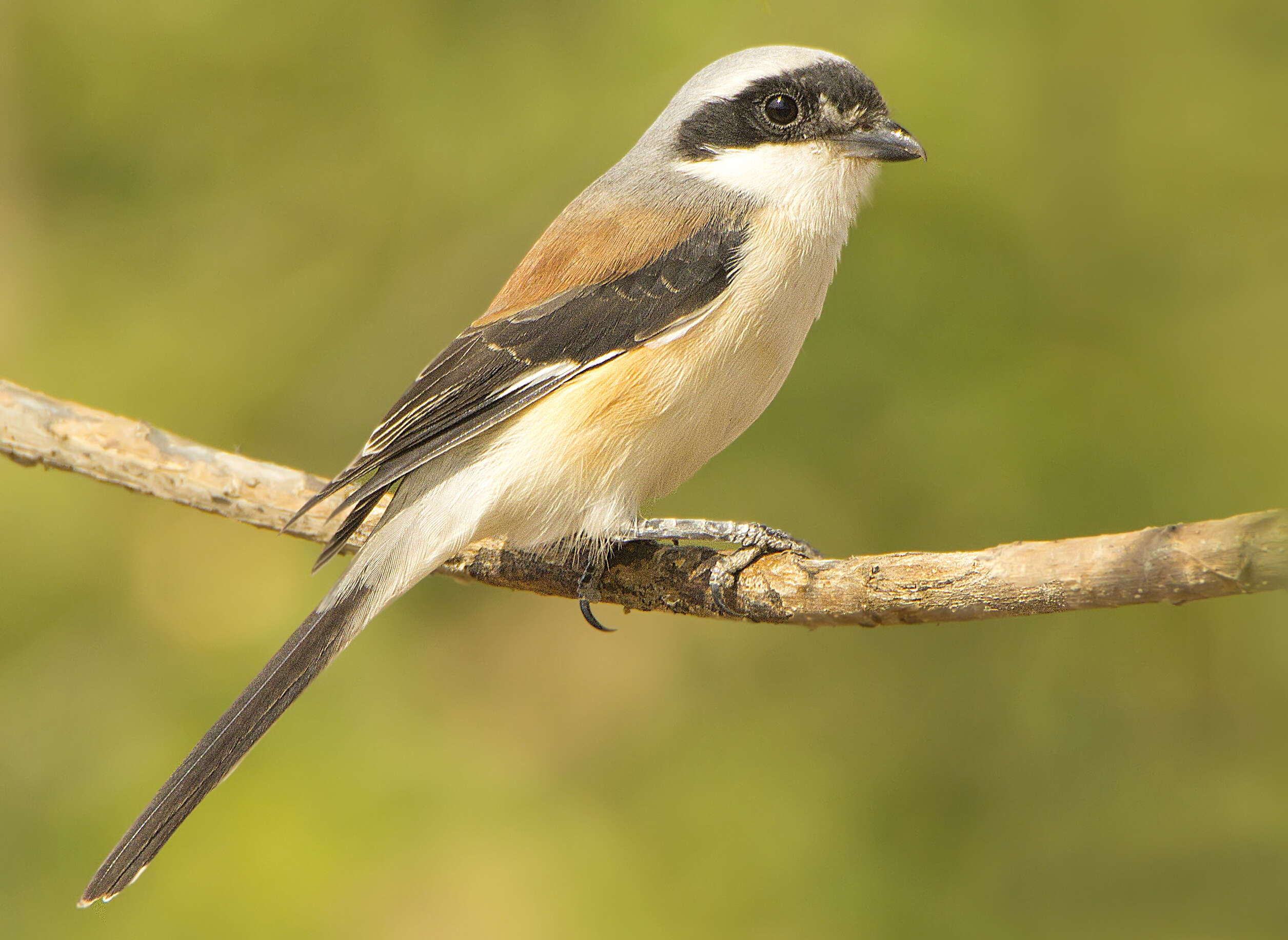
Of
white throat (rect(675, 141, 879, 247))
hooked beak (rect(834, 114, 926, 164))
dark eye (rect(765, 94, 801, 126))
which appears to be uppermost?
dark eye (rect(765, 94, 801, 126))

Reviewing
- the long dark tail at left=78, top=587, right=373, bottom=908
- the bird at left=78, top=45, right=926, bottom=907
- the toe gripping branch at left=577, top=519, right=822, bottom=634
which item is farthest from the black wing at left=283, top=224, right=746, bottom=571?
the toe gripping branch at left=577, top=519, right=822, bottom=634

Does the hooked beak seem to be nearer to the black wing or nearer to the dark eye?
the dark eye

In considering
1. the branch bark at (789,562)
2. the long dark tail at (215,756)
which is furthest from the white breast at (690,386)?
the long dark tail at (215,756)

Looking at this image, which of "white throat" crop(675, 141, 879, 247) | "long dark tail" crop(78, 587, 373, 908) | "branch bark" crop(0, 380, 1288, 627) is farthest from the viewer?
"white throat" crop(675, 141, 879, 247)

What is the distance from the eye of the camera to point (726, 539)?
2.11 metres

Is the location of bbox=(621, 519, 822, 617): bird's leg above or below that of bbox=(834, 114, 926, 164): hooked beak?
below

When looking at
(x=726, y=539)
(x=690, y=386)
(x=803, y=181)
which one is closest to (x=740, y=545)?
(x=726, y=539)

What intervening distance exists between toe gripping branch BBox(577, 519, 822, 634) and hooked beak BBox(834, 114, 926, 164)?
31.1 inches

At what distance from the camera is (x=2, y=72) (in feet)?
12.5

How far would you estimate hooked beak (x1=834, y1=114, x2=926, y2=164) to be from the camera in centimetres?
231

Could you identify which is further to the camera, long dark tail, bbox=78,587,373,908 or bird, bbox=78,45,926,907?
bird, bbox=78,45,926,907

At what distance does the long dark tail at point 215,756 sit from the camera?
79.0 inches

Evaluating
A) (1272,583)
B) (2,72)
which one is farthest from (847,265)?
(2,72)

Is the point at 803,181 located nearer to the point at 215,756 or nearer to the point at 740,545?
the point at 740,545
